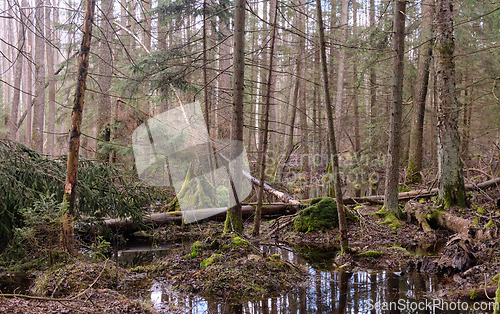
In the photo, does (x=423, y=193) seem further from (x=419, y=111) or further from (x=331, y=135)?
(x=331, y=135)

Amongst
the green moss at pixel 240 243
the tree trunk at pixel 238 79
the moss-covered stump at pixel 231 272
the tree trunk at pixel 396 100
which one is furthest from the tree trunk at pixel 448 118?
the green moss at pixel 240 243

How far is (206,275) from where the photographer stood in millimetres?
5441

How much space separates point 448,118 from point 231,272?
694cm

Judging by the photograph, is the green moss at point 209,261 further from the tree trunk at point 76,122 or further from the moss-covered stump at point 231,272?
the tree trunk at point 76,122

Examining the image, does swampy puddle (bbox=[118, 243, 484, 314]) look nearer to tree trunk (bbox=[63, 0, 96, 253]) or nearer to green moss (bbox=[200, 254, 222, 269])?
green moss (bbox=[200, 254, 222, 269])

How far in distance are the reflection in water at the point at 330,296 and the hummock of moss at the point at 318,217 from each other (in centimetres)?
357

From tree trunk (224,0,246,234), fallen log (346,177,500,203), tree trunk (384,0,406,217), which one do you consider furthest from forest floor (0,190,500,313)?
fallen log (346,177,500,203)

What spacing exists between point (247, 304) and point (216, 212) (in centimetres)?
581

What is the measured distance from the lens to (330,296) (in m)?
4.83

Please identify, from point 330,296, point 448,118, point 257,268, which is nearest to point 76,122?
point 257,268

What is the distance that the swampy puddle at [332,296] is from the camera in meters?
4.42

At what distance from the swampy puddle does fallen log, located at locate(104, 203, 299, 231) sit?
3.29 metres

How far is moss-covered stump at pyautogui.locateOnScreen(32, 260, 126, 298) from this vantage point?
4938mm

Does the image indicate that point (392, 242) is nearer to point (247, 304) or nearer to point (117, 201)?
point (247, 304)
